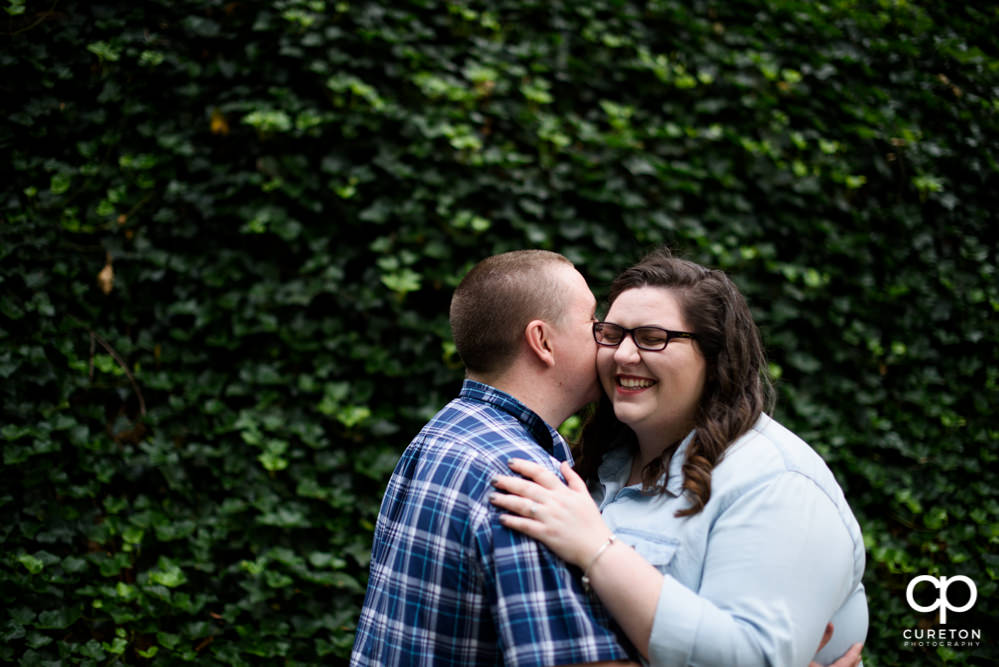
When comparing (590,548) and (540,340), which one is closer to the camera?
(590,548)

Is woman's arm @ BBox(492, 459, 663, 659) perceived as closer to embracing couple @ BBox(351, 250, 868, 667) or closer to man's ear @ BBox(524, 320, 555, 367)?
embracing couple @ BBox(351, 250, 868, 667)

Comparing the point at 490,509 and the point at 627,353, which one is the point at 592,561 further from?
the point at 627,353

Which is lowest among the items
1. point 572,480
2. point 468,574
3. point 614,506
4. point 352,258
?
point 352,258

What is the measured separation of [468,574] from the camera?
164 cm

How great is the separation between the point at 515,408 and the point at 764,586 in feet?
2.51

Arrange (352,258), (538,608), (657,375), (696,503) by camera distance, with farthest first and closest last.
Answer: (352,258) < (657,375) < (696,503) < (538,608)

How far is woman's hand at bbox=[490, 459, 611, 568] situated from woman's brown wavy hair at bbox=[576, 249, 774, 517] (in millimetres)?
293

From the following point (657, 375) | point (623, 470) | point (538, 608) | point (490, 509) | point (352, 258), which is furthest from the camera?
point (352, 258)

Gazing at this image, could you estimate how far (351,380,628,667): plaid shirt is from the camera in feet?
4.98

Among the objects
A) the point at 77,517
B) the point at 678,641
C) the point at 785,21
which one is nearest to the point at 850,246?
the point at 785,21

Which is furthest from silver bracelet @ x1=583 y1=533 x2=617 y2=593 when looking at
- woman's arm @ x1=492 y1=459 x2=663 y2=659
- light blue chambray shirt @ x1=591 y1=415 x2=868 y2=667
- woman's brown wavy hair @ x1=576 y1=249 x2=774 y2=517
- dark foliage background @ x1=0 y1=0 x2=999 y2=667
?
dark foliage background @ x1=0 y1=0 x2=999 y2=667

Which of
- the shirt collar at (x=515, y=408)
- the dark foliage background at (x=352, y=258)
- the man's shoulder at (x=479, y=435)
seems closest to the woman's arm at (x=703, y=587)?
the man's shoulder at (x=479, y=435)

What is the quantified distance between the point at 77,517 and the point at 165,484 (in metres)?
0.37

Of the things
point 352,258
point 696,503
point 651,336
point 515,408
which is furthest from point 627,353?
point 352,258
